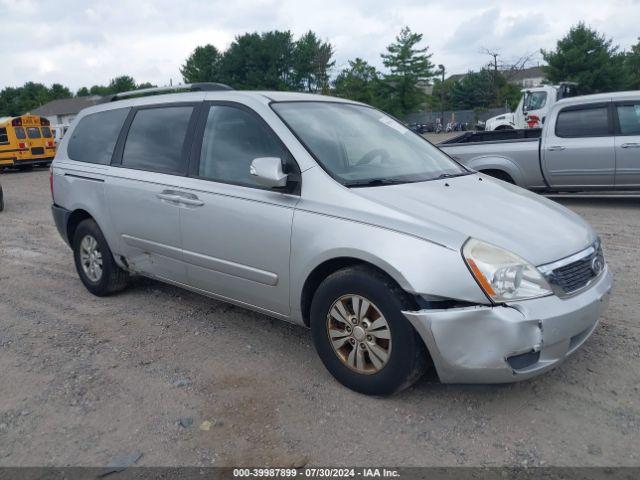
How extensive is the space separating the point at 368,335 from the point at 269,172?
1128 mm

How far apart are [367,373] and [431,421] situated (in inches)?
17.0

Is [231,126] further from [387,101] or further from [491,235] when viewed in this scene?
[387,101]

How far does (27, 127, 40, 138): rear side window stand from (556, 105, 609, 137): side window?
20718 millimetres

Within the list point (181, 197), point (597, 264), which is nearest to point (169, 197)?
point (181, 197)

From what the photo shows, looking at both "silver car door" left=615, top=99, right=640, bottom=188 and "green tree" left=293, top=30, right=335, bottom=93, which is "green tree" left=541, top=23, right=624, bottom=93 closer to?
"green tree" left=293, top=30, right=335, bottom=93

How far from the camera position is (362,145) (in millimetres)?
3943

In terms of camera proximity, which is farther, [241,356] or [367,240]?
[241,356]

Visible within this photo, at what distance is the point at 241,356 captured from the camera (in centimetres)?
388

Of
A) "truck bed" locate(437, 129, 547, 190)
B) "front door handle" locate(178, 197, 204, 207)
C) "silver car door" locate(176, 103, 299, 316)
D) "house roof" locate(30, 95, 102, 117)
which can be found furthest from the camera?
"house roof" locate(30, 95, 102, 117)

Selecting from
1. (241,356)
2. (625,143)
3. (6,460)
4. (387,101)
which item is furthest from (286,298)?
(387,101)

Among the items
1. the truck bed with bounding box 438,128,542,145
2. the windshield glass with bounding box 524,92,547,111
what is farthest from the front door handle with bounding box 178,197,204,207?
the windshield glass with bounding box 524,92,547,111

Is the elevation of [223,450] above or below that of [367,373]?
below

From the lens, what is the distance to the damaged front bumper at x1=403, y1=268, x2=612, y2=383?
108 inches

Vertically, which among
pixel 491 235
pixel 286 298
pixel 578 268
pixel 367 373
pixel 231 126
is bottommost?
pixel 367 373
